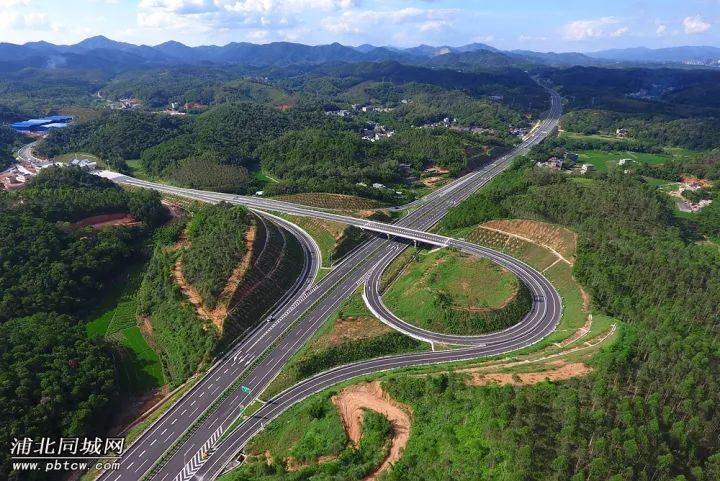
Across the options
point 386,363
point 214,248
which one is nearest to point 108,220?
point 214,248

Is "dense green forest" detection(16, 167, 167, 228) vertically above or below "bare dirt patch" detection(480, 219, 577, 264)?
above

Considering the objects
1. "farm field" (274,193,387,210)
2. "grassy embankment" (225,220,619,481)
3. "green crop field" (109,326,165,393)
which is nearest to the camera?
"grassy embankment" (225,220,619,481)

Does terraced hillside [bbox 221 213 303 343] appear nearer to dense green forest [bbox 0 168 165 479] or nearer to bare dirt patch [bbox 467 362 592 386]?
dense green forest [bbox 0 168 165 479]

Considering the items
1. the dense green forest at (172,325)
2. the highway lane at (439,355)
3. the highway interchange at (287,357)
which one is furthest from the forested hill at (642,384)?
the dense green forest at (172,325)

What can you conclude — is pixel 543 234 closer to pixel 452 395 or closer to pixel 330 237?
pixel 330 237

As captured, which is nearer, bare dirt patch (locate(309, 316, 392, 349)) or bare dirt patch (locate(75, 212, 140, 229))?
bare dirt patch (locate(309, 316, 392, 349))

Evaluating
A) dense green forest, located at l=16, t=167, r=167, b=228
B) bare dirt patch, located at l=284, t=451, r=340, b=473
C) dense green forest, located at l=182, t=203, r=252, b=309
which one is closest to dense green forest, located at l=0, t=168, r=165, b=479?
dense green forest, located at l=16, t=167, r=167, b=228

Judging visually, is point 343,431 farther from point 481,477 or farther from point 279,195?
point 279,195

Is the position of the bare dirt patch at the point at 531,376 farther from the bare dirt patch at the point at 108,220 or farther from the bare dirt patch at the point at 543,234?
the bare dirt patch at the point at 108,220
